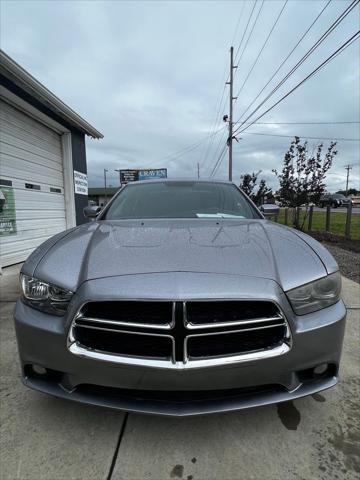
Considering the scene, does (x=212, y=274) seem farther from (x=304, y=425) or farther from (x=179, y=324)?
(x=304, y=425)

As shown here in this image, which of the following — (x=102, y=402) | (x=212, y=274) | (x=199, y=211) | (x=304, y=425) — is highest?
(x=199, y=211)

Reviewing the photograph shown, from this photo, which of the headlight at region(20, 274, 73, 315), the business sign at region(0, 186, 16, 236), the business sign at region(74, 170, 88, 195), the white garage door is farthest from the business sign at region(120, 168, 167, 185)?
the headlight at region(20, 274, 73, 315)

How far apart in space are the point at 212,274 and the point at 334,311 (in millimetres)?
722

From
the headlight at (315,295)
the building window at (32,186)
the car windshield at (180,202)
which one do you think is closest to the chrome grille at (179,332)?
the headlight at (315,295)

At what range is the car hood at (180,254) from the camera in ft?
5.17

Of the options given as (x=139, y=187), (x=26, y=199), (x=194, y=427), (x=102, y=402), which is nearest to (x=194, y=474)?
(x=194, y=427)

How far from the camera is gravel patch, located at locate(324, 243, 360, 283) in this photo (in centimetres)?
533

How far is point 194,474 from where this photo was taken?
146 centimetres

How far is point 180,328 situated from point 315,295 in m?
0.74

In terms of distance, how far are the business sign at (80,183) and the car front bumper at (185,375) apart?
26.3 ft

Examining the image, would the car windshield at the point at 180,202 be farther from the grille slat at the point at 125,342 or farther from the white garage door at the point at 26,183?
the white garage door at the point at 26,183

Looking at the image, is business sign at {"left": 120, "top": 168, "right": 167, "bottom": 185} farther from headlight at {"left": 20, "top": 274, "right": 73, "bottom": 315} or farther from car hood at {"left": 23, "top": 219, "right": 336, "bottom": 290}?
headlight at {"left": 20, "top": 274, "right": 73, "bottom": 315}

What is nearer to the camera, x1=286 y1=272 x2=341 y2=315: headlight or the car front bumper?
the car front bumper

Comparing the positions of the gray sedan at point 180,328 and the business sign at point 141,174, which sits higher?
the business sign at point 141,174
